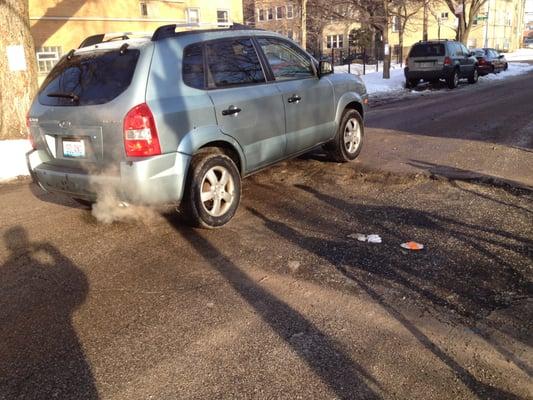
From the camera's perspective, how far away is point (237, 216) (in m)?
5.46

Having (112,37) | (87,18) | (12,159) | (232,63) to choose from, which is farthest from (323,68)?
(87,18)

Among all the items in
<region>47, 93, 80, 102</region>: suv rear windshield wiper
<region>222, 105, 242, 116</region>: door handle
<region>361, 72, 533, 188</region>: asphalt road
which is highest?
<region>47, 93, 80, 102</region>: suv rear windshield wiper

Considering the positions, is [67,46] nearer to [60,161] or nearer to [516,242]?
[60,161]

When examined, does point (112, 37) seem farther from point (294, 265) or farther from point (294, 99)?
point (294, 265)

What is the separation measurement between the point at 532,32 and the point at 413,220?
151 metres

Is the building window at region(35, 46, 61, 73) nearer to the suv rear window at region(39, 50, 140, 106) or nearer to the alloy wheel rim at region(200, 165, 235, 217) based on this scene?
the suv rear window at region(39, 50, 140, 106)

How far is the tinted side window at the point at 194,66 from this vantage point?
484cm

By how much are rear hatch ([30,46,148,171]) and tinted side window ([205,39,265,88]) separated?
821 mm

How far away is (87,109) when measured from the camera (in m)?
4.61

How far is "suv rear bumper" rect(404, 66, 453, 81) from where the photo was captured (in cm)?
2027

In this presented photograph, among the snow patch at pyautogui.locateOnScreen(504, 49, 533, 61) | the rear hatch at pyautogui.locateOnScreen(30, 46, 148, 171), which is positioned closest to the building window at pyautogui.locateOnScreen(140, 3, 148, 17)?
the rear hatch at pyautogui.locateOnScreen(30, 46, 148, 171)

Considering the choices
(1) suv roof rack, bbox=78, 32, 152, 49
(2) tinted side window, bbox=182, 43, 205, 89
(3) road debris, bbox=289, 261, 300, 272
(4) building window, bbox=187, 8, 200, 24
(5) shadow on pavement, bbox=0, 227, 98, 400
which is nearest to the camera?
(5) shadow on pavement, bbox=0, 227, 98, 400

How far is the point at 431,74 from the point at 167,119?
59.4 feet

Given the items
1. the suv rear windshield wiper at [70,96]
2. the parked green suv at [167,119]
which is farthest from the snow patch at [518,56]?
the suv rear windshield wiper at [70,96]
